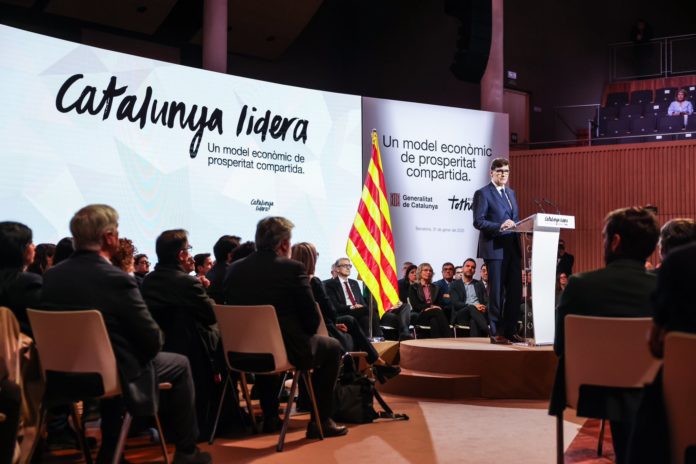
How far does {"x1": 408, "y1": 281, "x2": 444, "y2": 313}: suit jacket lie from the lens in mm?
9680

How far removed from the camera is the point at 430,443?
4496 millimetres

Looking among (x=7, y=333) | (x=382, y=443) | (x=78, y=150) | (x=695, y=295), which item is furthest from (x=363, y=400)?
(x=78, y=150)

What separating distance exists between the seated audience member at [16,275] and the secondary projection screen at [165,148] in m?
3.53

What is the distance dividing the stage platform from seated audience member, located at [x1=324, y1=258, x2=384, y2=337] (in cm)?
209

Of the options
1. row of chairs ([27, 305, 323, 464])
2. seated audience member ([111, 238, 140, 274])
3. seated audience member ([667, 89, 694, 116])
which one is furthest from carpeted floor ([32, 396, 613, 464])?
seated audience member ([667, 89, 694, 116])

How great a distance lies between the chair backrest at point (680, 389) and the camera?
77.6 inches

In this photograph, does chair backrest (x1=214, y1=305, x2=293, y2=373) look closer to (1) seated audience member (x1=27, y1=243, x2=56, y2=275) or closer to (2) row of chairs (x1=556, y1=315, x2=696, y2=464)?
(1) seated audience member (x1=27, y1=243, x2=56, y2=275)

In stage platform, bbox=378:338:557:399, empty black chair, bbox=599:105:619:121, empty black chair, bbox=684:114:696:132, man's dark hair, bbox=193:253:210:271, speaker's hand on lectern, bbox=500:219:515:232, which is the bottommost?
stage platform, bbox=378:338:557:399

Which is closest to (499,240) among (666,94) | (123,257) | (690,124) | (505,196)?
(505,196)

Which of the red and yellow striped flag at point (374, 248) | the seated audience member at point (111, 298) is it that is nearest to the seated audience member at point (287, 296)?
the seated audience member at point (111, 298)

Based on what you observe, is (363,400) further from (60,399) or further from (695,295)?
(695,295)

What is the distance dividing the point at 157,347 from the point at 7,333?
1.94 feet

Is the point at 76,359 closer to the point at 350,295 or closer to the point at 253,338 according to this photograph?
the point at 253,338

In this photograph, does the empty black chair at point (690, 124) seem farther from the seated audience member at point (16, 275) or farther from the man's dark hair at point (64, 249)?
the seated audience member at point (16, 275)
